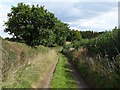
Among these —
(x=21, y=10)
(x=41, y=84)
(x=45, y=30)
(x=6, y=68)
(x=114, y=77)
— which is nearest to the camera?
(x=114, y=77)

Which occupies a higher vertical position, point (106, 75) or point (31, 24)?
point (31, 24)

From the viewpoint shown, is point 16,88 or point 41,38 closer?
point 16,88

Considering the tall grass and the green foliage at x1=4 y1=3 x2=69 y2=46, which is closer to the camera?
the tall grass

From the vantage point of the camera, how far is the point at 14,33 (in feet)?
140

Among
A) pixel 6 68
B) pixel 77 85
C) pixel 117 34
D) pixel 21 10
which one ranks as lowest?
pixel 77 85

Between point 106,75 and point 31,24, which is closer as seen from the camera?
point 106,75

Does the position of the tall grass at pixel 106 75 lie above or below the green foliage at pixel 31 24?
below

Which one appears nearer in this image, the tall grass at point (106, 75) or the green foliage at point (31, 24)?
the tall grass at point (106, 75)

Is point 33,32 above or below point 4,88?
above

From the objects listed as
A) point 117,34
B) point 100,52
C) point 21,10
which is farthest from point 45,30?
point 117,34

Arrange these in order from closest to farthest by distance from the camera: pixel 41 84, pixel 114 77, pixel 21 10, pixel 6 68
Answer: pixel 114 77 → pixel 6 68 → pixel 41 84 → pixel 21 10

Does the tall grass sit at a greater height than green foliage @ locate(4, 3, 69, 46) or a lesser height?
lesser

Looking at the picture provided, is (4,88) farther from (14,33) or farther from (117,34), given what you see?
(14,33)

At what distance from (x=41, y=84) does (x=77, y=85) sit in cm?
220
